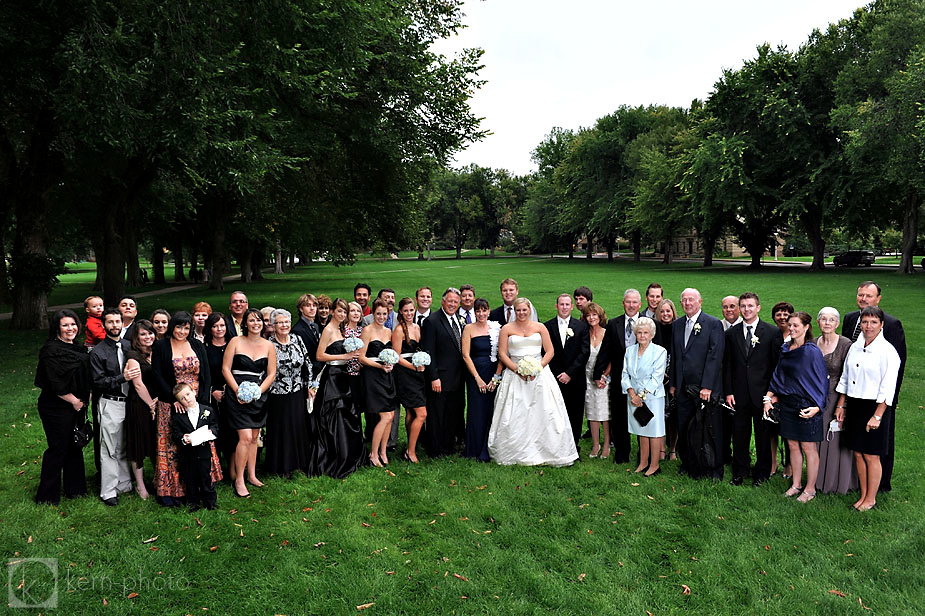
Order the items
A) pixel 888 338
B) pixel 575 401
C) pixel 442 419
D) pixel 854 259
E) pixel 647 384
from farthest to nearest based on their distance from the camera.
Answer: pixel 854 259 < pixel 575 401 < pixel 442 419 < pixel 647 384 < pixel 888 338

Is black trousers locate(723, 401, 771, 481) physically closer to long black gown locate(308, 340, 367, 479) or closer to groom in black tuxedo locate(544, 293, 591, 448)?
groom in black tuxedo locate(544, 293, 591, 448)

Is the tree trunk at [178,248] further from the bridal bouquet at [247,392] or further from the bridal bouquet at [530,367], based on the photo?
the bridal bouquet at [530,367]

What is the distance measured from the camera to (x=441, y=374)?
753 centimetres

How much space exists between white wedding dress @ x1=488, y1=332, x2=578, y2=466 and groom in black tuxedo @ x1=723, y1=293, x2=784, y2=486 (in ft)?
6.45

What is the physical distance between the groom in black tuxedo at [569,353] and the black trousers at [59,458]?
550 cm

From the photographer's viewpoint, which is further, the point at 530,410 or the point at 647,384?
the point at 530,410

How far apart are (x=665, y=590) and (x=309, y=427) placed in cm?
434

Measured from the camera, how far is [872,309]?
18.6 ft

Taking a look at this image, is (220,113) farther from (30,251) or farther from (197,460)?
(30,251)

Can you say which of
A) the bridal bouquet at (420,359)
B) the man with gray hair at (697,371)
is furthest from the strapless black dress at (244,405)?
the man with gray hair at (697,371)

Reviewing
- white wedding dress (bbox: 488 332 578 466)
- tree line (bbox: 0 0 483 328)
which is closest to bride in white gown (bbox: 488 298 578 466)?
white wedding dress (bbox: 488 332 578 466)

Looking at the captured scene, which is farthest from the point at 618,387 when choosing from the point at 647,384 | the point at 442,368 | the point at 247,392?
the point at 247,392

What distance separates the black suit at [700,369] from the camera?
21.3 feet

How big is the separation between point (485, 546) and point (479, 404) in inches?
95.6
